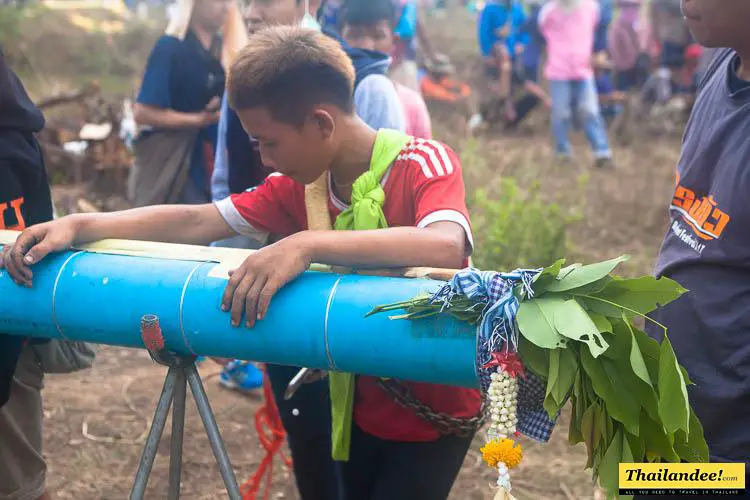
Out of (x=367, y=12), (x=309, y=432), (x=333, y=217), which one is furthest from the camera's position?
(x=367, y=12)

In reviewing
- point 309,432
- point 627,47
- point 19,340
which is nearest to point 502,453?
point 309,432

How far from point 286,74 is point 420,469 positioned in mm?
1000

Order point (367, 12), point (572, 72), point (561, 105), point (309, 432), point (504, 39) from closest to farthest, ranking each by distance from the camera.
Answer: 1. point (309, 432)
2. point (367, 12)
3. point (572, 72)
4. point (561, 105)
5. point (504, 39)

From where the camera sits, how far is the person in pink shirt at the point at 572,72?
9.12 metres

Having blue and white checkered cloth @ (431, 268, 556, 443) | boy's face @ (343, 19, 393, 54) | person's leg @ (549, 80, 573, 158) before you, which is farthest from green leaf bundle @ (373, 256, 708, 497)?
person's leg @ (549, 80, 573, 158)

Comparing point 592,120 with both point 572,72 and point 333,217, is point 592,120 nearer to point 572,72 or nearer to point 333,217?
Answer: point 572,72

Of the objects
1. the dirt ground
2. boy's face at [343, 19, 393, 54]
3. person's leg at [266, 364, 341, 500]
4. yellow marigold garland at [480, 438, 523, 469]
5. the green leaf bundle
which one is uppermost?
boy's face at [343, 19, 393, 54]

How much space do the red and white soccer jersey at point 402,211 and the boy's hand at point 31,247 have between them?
44 cm

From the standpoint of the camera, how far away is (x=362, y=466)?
253 centimetres

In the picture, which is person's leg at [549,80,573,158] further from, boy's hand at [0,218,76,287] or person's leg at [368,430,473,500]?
boy's hand at [0,218,76,287]

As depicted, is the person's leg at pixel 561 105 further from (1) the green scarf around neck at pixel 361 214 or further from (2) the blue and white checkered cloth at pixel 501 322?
(2) the blue and white checkered cloth at pixel 501 322

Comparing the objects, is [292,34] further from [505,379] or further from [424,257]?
[505,379]

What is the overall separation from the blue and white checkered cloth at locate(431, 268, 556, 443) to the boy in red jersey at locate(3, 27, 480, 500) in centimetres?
24

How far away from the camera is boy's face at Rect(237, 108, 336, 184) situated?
6.76 ft
